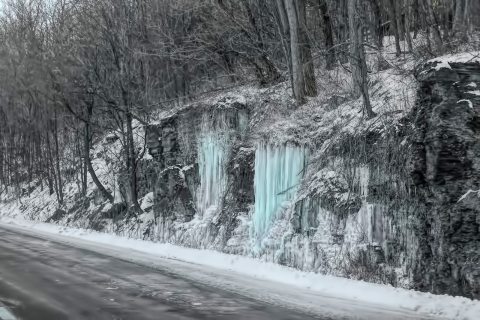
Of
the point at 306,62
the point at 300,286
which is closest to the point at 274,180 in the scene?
the point at 306,62

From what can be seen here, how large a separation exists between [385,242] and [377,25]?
797 cm

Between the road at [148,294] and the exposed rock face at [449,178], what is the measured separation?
152 cm

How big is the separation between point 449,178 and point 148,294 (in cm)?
490

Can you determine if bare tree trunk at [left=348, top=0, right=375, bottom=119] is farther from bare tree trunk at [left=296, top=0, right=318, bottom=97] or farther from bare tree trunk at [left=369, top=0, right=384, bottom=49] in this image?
bare tree trunk at [left=369, top=0, right=384, bottom=49]

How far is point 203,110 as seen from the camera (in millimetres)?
16422

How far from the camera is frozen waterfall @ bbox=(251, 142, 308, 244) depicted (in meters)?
12.2

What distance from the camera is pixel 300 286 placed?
28.9ft

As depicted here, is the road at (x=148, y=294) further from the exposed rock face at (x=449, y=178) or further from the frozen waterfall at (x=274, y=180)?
the frozen waterfall at (x=274, y=180)

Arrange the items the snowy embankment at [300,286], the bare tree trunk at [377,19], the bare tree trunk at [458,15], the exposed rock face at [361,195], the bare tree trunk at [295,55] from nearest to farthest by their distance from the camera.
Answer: the snowy embankment at [300,286] → the exposed rock face at [361,195] → the bare tree trunk at [458,15] → the bare tree trunk at [295,55] → the bare tree trunk at [377,19]

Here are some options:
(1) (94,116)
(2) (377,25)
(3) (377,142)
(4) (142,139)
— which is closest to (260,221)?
(3) (377,142)

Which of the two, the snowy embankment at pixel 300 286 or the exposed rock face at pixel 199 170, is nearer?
the snowy embankment at pixel 300 286

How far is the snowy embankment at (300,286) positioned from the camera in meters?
6.87

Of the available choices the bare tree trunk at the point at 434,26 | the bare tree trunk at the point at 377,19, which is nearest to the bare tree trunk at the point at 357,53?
the bare tree trunk at the point at 434,26

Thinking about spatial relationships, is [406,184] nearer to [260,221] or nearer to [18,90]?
[260,221]
